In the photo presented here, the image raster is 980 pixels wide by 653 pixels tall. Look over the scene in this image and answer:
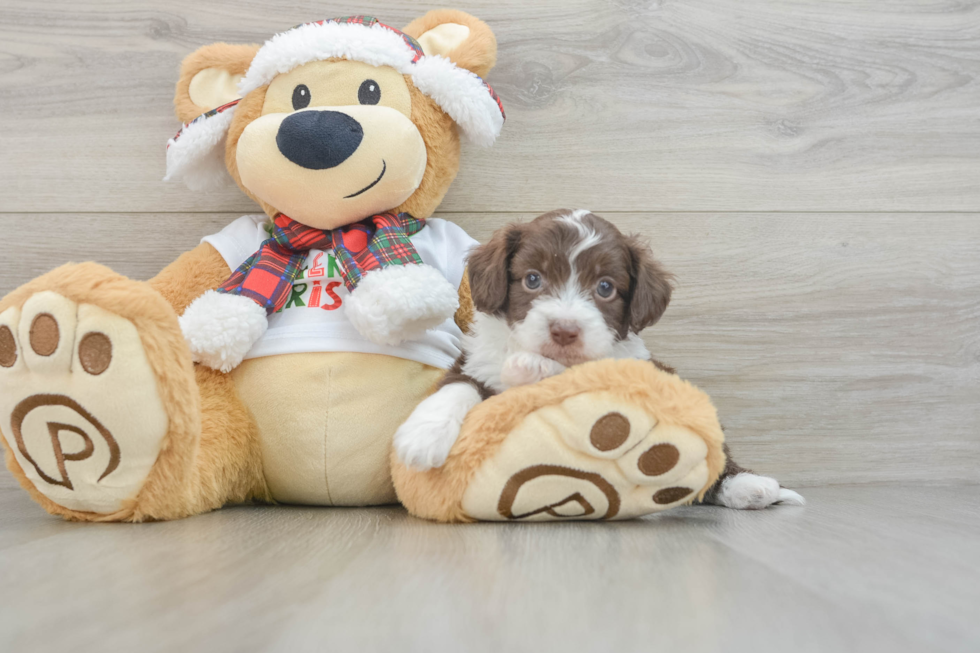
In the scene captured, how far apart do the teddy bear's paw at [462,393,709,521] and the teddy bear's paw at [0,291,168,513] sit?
50 centimetres

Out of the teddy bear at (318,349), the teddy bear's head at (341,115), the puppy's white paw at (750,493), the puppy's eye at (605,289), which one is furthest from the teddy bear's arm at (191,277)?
the puppy's white paw at (750,493)

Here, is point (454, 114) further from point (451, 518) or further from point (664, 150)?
point (451, 518)

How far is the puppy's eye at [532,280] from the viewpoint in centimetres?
119

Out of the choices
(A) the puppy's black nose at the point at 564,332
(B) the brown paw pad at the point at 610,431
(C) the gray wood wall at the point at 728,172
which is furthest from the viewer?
(C) the gray wood wall at the point at 728,172

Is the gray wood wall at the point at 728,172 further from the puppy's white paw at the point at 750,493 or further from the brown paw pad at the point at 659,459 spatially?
the brown paw pad at the point at 659,459

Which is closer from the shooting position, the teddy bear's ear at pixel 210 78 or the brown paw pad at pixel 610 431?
the brown paw pad at pixel 610 431

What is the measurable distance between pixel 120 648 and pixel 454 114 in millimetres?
1080

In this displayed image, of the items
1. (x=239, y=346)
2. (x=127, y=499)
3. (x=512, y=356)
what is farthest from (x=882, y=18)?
(x=127, y=499)

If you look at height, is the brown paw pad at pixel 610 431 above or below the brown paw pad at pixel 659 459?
above

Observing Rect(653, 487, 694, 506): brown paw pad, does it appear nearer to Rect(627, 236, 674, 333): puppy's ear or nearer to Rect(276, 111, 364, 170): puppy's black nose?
Rect(627, 236, 674, 333): puppy's ear

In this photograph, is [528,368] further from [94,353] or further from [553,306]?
[94,353]

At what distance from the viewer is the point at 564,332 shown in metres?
1.09

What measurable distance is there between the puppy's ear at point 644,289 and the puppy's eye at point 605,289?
0.04 meters

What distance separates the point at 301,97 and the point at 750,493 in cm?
111
